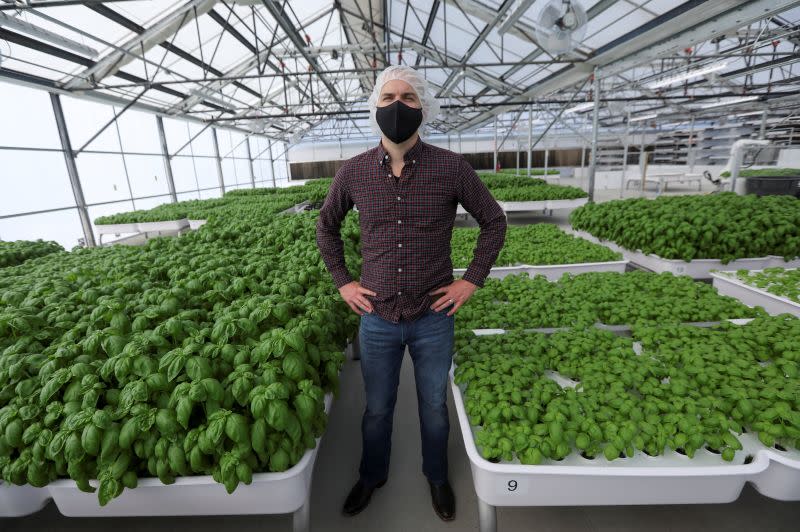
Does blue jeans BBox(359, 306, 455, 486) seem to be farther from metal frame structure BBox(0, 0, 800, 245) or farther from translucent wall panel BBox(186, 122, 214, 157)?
translucent wall panel BBox(186, 122, 214, 157)

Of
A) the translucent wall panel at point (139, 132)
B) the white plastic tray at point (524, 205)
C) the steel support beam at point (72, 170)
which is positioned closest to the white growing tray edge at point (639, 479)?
the white plastic tray at point (524, 205)

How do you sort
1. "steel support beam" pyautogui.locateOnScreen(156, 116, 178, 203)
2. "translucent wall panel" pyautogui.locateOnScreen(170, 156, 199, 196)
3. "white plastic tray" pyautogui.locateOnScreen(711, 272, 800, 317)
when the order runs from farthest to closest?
1. "translucent wall panel" pyautogui.locateOnScreen(170, 156, 199, 196)
2. "steel support beam" pyautogui.locateOnScreen(156, 116, 178, 203)
3. "white plastic tray" pyautogui.locateOnScreen(711, 272, 800, 317)

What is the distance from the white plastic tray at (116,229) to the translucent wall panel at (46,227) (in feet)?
2.68

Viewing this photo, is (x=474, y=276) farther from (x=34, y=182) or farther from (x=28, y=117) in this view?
(x=34, y=182)

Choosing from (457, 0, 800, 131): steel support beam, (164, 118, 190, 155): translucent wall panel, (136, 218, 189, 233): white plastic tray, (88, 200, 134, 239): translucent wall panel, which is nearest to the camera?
(457, 0, 800, 131): steel support beam

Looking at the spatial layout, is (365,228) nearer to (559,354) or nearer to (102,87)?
(559,354)

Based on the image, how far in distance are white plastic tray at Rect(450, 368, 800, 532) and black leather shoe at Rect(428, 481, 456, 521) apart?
0.59 meters

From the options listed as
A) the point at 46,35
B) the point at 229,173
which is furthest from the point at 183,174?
the point at 46,35

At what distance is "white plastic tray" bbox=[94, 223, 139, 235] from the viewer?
8836 millimetres

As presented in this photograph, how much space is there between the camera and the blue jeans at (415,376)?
6.37 feet

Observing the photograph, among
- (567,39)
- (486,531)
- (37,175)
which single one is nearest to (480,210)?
(486,531)

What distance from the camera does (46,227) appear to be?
11.2 meters

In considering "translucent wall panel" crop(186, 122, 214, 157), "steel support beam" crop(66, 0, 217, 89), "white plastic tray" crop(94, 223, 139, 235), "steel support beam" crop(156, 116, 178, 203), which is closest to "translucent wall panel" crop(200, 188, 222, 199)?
"translucent wall panel" crop(186, 122, 214, 157)

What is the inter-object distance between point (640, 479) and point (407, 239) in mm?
1378
